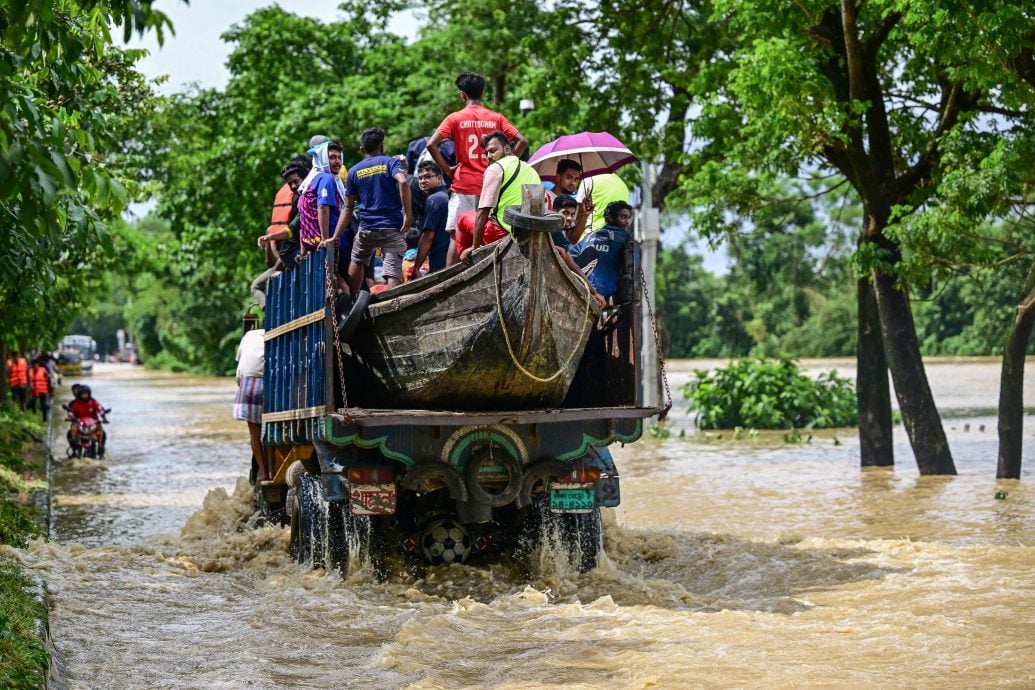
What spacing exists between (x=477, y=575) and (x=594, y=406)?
4.77 feet

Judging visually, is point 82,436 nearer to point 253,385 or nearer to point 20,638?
point 253,385

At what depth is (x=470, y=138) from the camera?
9.48 meters

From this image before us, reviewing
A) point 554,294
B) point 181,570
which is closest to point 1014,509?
point 554,294

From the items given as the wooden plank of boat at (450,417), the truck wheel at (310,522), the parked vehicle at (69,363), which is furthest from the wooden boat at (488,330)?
the parked vehicle at (69,363)

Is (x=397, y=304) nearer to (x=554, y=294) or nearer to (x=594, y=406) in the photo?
(x=554, y=294)

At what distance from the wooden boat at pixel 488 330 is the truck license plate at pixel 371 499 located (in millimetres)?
562

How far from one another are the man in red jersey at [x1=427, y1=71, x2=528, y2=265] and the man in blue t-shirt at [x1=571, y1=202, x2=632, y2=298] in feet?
2.66

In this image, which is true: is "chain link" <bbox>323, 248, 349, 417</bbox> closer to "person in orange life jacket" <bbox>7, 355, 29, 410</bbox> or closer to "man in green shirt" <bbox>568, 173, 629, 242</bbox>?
"man in green shirt" <bbox>568, 173, 629, 242</bbox>

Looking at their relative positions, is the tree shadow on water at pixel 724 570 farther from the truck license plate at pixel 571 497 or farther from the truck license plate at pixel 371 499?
the truck license plate at pixel 371 499

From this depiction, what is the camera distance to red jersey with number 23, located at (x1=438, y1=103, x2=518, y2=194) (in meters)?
9.37

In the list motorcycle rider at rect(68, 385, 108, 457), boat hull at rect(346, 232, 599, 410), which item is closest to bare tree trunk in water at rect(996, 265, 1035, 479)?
boat hull at rect(346, 232, 599, 410)

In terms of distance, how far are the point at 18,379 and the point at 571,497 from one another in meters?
21.6

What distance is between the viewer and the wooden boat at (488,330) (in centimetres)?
791

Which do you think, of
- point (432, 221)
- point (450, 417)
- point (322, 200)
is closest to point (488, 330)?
point (450, 417)
